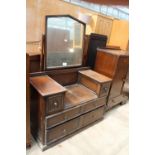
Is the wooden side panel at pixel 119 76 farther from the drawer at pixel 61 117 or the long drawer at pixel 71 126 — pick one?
the drawer at pixel 61 117

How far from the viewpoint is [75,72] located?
203cm

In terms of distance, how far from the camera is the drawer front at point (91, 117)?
1.79 meters

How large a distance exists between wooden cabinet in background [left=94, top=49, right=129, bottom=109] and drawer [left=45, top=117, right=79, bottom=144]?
0.75 m

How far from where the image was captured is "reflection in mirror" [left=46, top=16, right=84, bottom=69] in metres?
1.64

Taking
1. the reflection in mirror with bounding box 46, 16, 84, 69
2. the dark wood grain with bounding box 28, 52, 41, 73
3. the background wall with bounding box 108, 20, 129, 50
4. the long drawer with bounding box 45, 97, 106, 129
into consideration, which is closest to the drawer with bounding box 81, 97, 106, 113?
the long drawer with bounding box 45, 97, 106, 129

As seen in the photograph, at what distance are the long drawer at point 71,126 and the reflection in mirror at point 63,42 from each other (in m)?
0.67

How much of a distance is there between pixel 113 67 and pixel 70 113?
878 mm

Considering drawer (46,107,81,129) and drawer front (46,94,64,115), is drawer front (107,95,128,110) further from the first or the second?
drawer front (46,94,64,115)

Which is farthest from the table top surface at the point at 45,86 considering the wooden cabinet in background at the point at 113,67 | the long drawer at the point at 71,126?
the wooden cabinet in background at the point at 113,67

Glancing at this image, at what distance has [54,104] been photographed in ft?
4.55
